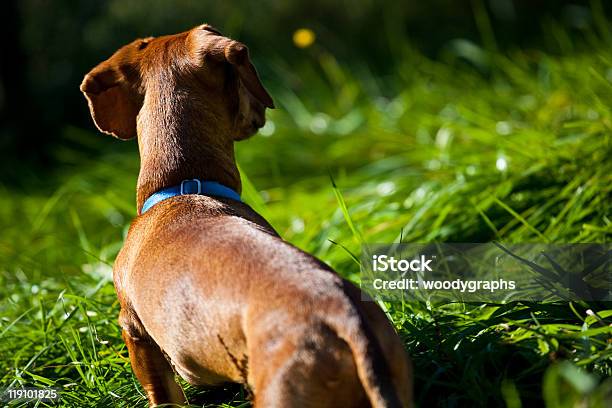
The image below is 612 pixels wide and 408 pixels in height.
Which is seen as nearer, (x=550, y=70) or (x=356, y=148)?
(x=550, y=70)

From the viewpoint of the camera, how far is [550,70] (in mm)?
4246

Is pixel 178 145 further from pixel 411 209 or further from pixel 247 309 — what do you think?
pixel 411 209

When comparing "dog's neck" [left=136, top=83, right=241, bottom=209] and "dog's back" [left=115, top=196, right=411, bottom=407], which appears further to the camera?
"dog's neck" [left=136, top=83, right=241, bottom=209]

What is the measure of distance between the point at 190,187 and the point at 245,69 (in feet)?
1.19

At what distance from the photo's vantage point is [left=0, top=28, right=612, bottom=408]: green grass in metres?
2.28

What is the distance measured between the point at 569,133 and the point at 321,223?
1.11 meters

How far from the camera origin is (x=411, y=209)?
3.40 m

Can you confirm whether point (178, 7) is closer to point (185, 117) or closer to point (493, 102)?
point (493, 102)

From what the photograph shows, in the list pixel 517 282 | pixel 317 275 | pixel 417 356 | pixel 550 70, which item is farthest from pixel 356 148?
pixel 317 275

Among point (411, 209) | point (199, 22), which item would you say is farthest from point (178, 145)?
point (199, 22)

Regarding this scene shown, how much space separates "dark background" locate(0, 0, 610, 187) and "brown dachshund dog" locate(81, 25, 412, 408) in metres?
3.69

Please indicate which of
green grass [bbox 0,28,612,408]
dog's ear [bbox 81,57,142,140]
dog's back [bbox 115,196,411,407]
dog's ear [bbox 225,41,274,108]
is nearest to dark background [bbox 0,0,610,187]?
green grass [bbox 0,28,612,408]

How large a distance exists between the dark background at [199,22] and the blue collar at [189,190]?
12.6ft

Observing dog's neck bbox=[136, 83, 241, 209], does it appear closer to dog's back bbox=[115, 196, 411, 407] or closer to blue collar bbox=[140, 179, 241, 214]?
blue collar bbox=[140, 179, 241, 214]
